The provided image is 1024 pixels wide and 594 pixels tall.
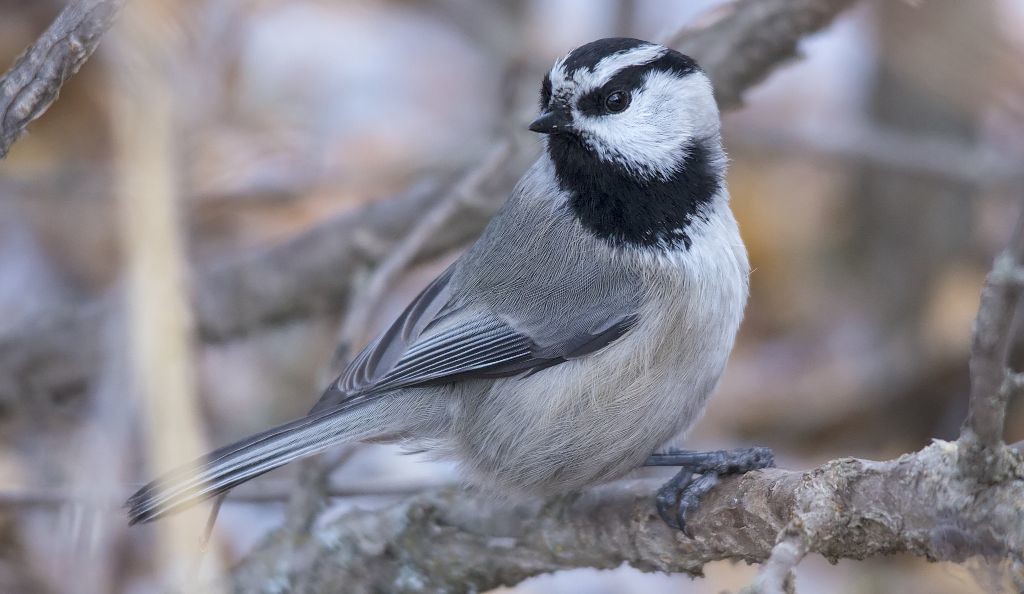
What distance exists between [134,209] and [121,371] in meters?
0.51

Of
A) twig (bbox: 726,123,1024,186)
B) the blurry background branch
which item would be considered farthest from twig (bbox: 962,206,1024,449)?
twig (bbox: 726,123,1024,186)

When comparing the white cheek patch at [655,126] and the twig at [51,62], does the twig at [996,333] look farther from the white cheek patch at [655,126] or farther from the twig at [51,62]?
the twig at [51,62]

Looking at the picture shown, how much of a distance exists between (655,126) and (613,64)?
153 mm

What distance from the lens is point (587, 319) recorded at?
2186 millimetres

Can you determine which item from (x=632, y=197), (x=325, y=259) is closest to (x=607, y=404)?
Result: (x=632, y=197)

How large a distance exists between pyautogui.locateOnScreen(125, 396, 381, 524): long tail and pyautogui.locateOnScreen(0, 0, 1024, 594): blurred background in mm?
736

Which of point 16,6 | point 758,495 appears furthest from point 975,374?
point 16,6

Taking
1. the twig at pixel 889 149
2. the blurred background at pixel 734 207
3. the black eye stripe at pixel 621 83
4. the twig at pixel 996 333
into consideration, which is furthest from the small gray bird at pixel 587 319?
the twig at pixel 889 149

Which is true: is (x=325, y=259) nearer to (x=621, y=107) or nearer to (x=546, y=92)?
(x=546, y=92)

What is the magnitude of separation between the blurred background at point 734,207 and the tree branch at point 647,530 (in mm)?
565

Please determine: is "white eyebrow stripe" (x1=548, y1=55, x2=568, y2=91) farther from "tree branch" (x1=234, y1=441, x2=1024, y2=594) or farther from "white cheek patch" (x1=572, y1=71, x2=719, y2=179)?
"tree branch" (x1=234, y1=441, x2=1024, y2=594)

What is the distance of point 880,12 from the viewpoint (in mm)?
4074

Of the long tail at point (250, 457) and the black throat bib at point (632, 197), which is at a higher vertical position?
the black throat bib at point (632, 197)

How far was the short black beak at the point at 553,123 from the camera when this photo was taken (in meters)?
2.21
